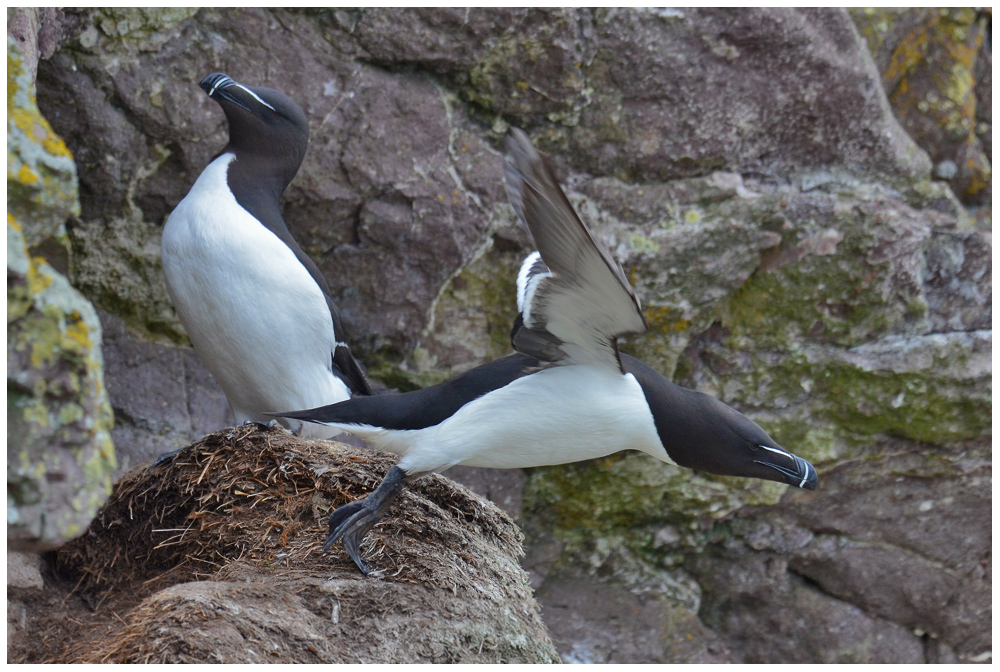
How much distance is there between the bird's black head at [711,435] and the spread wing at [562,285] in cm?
24

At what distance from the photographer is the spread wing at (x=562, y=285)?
84.1 inches

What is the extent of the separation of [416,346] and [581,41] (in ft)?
5.39

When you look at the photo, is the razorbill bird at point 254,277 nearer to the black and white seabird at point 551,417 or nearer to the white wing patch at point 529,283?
the black and white seabird at point 551,417

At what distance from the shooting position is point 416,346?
4266mm

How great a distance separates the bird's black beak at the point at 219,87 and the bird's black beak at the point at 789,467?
90.2 inches

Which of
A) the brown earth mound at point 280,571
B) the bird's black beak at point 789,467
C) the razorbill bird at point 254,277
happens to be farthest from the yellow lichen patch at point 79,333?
the bird's black beak at point 789,467

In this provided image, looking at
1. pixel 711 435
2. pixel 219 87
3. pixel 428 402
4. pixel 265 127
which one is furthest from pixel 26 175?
pixel 711 435

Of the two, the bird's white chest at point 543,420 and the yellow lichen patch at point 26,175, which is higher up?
the yellow lichen patch at point 26,175

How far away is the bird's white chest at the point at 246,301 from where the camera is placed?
326 centimetres

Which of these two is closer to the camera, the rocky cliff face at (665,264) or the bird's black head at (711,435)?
the bird's black head at (711,435)

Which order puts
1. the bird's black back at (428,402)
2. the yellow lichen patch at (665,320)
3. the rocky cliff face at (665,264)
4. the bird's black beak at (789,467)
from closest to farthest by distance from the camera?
1. the bird's black beak at (789,467)
2. the bird's black back at (428,402)
3. the rocky cliff face at (665,264)
4. the yellow lichen patch at (665,320)

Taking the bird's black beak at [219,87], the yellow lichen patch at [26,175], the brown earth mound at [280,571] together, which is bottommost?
the brown earth mound at [280,571]

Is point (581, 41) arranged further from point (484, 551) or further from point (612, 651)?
point (612, 651)

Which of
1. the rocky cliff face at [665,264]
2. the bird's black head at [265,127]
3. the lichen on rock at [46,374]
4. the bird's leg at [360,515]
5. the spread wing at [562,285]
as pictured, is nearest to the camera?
the lichen on rock at [46,374]
